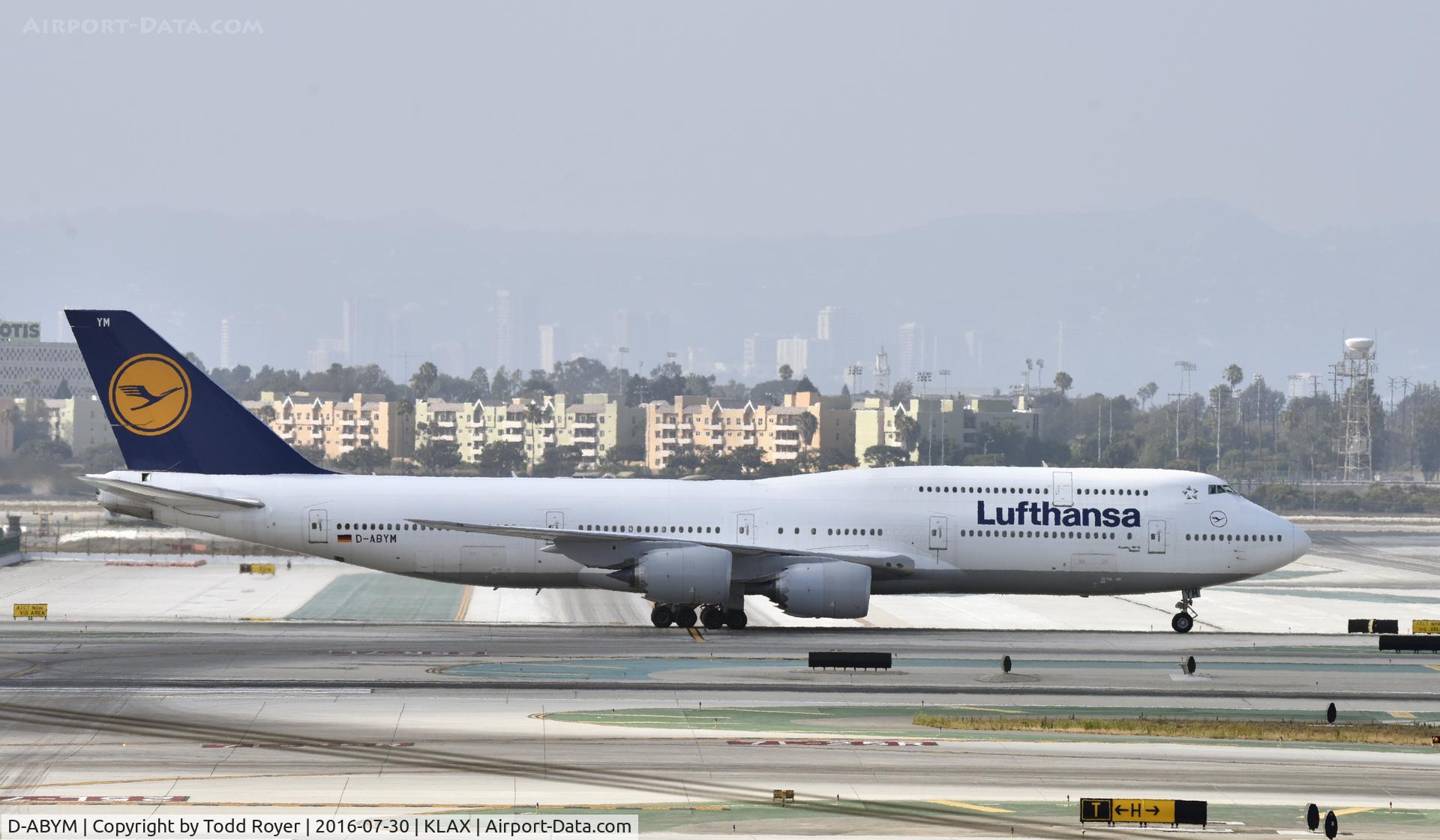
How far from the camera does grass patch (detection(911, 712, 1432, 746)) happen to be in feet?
106

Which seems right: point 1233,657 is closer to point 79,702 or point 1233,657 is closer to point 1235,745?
point 1235,745

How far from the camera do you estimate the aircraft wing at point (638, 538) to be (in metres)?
47.8

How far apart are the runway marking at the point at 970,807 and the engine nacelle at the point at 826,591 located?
2086cm

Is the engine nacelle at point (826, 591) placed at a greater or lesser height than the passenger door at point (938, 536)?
lesser

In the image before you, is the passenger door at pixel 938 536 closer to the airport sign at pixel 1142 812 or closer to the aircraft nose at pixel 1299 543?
the aircraft nose at pixel 1299 543

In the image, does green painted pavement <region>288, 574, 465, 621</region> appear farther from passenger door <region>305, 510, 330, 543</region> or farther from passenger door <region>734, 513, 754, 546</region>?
passenger door <region>734, 513, 754, 546</region>

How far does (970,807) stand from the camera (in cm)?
2559

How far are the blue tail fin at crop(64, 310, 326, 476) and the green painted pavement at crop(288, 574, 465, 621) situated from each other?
6.87m

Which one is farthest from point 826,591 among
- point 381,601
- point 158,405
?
point 158,405

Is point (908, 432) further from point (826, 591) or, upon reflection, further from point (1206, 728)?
point (1206, 728)

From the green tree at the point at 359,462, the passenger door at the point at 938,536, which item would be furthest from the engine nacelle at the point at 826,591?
the green tree at the point at 359,462

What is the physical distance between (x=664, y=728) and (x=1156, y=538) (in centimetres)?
2346

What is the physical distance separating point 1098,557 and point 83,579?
1664 inches

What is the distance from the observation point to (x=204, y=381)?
49.9 metres
